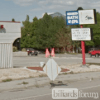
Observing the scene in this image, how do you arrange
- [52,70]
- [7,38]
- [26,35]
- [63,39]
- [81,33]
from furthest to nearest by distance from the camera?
[26,35] < [63,39] < [81,33] < [7,38] < [52,70]

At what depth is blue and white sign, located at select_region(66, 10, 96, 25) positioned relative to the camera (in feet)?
67.6

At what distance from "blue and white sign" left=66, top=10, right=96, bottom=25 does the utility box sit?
537cm

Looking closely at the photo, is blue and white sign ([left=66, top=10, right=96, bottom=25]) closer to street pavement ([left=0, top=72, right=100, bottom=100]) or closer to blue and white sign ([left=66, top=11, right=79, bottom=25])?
blue and white sign ([left=66, top=11, right=79, bottom=25])

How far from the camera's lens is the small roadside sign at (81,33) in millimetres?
20719

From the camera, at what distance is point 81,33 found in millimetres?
20797

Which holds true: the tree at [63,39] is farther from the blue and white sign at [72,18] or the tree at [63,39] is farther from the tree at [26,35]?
the blue and white sign at [72,18]

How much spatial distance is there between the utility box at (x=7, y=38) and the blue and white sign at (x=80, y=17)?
17.6ft

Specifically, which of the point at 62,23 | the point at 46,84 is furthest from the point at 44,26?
the point at 46,84

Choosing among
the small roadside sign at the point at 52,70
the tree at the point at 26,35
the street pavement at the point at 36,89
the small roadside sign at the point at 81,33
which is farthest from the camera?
the tree at the point at 26,35

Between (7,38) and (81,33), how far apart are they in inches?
298

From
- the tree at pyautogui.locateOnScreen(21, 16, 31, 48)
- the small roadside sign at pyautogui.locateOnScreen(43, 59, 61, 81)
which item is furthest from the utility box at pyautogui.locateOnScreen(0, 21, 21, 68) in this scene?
the tree at pyautogui.locateOnScreen(21, 16, 31, 48)

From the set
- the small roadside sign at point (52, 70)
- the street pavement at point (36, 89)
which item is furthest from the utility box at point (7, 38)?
the small roadside sign at point (52, 70)

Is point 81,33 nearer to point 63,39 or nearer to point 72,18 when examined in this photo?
point 72,18

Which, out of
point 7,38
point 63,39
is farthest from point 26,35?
point 7,38
